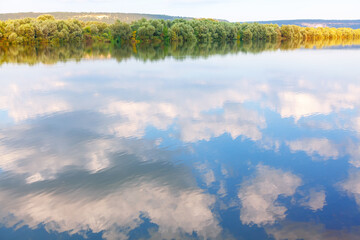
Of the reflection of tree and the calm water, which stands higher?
the reflection of tree

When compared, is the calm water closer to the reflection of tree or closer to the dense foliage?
the reflection of tree

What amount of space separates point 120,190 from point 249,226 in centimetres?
414

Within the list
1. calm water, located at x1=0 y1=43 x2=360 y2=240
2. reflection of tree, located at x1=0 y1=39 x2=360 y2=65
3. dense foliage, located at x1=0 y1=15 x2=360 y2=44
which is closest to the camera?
calm water, located at x1=0 y1=43 x2=360 y2=240

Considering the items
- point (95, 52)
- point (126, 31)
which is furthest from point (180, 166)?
point (126, 31)

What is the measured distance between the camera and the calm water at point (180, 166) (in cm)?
819

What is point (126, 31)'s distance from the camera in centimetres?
8969

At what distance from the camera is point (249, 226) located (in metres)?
A: 8.09

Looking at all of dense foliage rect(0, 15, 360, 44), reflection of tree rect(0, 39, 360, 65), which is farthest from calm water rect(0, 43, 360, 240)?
dense foliage rect(0, 15, 360, 44)

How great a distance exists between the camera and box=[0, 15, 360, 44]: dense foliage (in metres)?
78.6

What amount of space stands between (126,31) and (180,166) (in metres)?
84.7

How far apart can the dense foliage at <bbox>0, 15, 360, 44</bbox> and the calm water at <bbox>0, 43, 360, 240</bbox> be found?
66.0m

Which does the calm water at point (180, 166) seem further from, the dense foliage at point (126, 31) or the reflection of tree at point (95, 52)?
the dense foliage at point (126, 31)

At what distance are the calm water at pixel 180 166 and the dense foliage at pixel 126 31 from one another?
217 feet

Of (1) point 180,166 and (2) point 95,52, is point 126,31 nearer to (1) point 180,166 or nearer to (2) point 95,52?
(2) point 95,52
